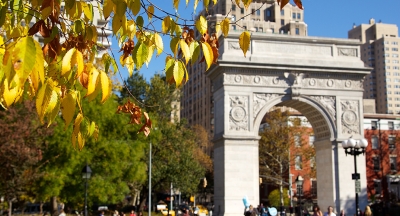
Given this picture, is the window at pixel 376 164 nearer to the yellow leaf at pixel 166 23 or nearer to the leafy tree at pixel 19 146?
the leafy tree at pixel 19 146

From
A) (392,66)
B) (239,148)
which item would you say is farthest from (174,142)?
(392,66)

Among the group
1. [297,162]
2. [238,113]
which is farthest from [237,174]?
[297,162]

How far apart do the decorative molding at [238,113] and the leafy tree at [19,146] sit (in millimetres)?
10765

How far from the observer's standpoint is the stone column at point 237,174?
102 ft

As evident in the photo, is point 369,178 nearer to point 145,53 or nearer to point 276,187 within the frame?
point 276,187

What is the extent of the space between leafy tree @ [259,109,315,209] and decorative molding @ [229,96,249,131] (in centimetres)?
1831

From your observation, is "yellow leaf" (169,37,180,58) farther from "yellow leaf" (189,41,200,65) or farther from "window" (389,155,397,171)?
"window" (389,155,397,171)

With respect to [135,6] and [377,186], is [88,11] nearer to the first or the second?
[135,6]

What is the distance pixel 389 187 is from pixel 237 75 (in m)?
29.1

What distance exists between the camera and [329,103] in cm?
3350

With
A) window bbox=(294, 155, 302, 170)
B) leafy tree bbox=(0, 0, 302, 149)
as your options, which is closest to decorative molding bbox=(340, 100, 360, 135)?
window bbox=(294, 155, 302, 170)

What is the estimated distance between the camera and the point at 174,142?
43.9 m

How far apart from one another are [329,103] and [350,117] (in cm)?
153

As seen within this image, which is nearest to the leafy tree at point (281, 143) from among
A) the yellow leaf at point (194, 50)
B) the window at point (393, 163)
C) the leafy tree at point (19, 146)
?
the window at point (393, 163)
